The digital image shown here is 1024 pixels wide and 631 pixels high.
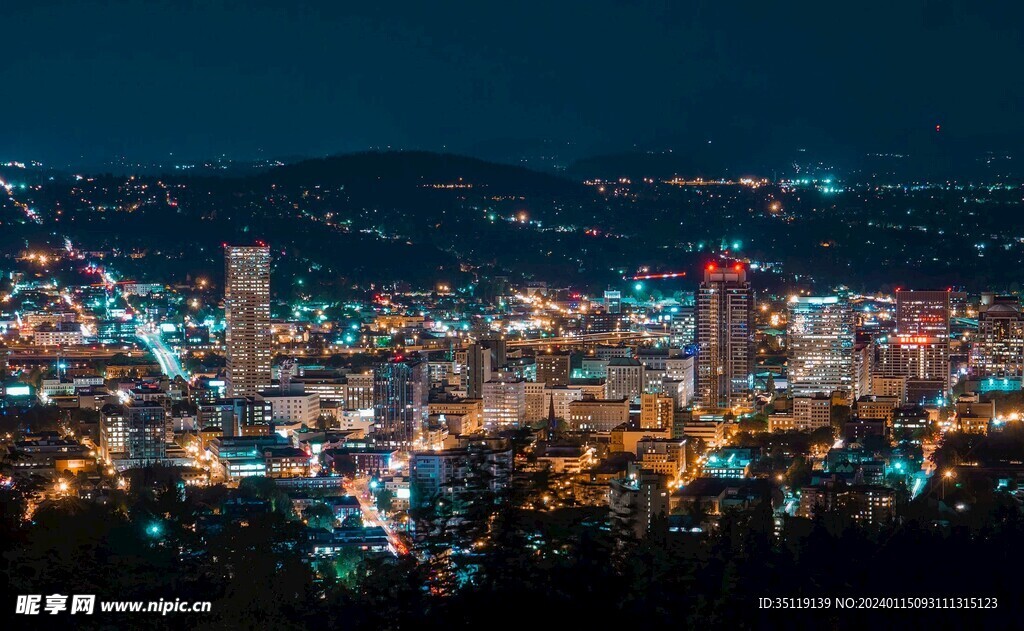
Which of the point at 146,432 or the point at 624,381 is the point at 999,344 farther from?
the point at 146,432

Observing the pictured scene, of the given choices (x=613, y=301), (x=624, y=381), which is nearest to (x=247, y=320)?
(x=624, y=381)

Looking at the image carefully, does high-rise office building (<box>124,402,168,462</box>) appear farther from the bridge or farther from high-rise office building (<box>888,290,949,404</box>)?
the bridge

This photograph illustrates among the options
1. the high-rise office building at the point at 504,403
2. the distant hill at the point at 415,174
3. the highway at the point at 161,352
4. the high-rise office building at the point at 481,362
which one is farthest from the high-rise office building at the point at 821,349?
the distant hill at the point at 415,174

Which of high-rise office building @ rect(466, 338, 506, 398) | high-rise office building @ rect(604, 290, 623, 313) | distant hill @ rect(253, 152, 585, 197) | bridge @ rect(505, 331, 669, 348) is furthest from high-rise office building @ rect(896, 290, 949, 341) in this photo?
distant hill @ rect(253, 152, 585, 197)

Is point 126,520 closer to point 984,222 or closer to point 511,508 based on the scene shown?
point 511,508

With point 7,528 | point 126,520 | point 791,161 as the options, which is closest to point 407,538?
point 7,528

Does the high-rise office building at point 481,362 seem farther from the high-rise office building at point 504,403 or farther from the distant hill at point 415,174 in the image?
the distant hill at point 415,174
